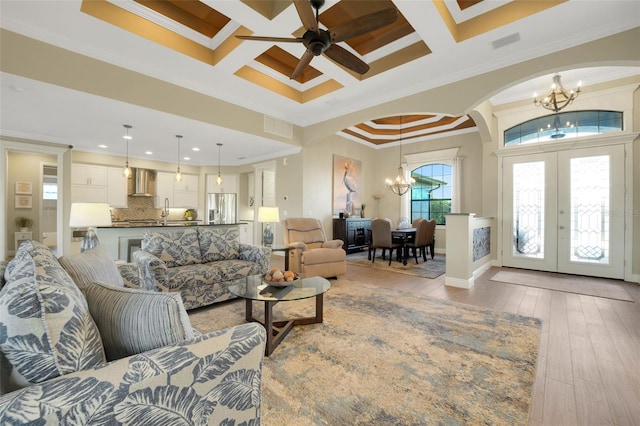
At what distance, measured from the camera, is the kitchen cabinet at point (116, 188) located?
21.5 feet

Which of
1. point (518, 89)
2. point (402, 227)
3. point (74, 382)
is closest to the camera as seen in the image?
point (74, 382)

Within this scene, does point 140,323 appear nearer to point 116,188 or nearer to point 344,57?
point 344,57

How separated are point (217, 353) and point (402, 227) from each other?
5787 mm

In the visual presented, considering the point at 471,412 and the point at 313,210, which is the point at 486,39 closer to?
the point at 471,412

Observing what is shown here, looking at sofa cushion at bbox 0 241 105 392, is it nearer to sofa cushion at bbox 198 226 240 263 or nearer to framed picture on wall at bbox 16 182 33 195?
sofa cushion at bbox 198 226 240 263

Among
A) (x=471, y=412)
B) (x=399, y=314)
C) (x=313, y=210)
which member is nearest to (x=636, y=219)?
(x=399, y=314)

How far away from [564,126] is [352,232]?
466 cm

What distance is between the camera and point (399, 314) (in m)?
2.91

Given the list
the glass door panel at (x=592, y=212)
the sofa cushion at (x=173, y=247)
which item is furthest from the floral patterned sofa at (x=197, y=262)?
the glass door panel at (x=592, y=212)

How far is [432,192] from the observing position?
24.5ft

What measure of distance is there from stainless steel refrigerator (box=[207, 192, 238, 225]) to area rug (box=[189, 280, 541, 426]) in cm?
550

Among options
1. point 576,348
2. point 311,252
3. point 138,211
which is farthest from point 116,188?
point 576,348

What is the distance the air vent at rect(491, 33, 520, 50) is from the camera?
9.76 feet

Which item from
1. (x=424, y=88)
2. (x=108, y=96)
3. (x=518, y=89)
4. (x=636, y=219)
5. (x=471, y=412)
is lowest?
(x=471, y=412)
